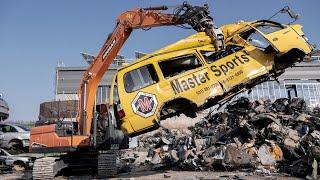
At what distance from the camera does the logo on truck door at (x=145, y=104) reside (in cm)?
905

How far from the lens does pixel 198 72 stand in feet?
30.1

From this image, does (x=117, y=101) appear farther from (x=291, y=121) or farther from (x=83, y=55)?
(x=83, y=55)

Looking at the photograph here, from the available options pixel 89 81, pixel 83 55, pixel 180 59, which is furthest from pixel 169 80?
pixel 83 55

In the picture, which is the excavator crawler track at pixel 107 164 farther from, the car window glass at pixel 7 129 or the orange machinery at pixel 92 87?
the car window glass at pixel 7 129

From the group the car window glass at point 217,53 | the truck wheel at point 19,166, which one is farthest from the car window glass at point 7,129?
the car window glass at point 217,53

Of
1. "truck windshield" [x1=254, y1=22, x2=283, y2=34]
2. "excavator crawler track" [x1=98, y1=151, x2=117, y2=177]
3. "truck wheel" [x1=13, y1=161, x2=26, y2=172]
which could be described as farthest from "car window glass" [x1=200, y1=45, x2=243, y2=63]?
"truck wheel" [x1=13, y1=161, x2=26, y2=172]

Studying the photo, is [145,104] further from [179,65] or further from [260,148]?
[260,148]

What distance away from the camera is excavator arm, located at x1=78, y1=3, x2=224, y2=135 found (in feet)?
31.5

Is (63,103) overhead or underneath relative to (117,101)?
overhead

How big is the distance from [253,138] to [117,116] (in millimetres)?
4667

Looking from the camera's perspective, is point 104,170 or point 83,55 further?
point 83,55

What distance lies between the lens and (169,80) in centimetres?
916

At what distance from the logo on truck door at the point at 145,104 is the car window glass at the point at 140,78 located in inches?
11.4

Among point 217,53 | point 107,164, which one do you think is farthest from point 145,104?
point 217,53
